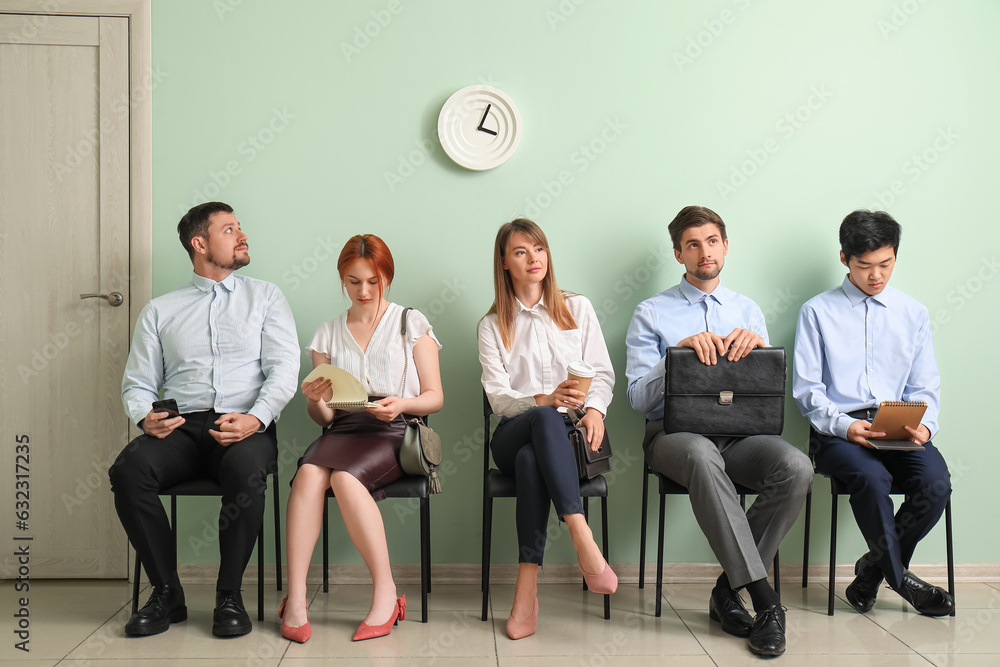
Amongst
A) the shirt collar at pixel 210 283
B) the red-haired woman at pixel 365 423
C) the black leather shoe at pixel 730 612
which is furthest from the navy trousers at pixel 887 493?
the shirt collar at pixel 210 283

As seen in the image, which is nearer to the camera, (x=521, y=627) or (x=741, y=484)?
(x=521, y=627)

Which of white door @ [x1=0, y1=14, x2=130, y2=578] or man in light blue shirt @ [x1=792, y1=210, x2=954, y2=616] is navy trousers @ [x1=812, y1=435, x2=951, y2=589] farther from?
white door @ [x1=0, y1=14, x2=130, y2=578]

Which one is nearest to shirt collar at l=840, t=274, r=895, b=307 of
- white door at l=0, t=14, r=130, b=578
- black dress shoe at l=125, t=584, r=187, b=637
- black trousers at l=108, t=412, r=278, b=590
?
black trousers at l=108, t=412, r=278, b=590

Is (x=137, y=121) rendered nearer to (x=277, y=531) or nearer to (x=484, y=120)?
(x=484, y=120)

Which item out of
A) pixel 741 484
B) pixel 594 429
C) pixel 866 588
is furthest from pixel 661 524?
pixel 866 588

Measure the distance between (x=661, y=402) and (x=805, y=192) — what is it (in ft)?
3.53

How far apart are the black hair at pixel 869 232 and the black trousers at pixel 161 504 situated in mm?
2233

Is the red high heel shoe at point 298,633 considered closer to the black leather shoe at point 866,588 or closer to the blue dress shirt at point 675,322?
the blue dress shirt at point 675,322

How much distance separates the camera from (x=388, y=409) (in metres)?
2.25

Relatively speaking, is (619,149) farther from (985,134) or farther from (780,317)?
(985,134)

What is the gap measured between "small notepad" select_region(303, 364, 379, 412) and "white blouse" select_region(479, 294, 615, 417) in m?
0.49

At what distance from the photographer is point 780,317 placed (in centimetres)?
278

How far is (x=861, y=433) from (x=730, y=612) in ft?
2.57

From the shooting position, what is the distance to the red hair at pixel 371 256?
2.40 metres
